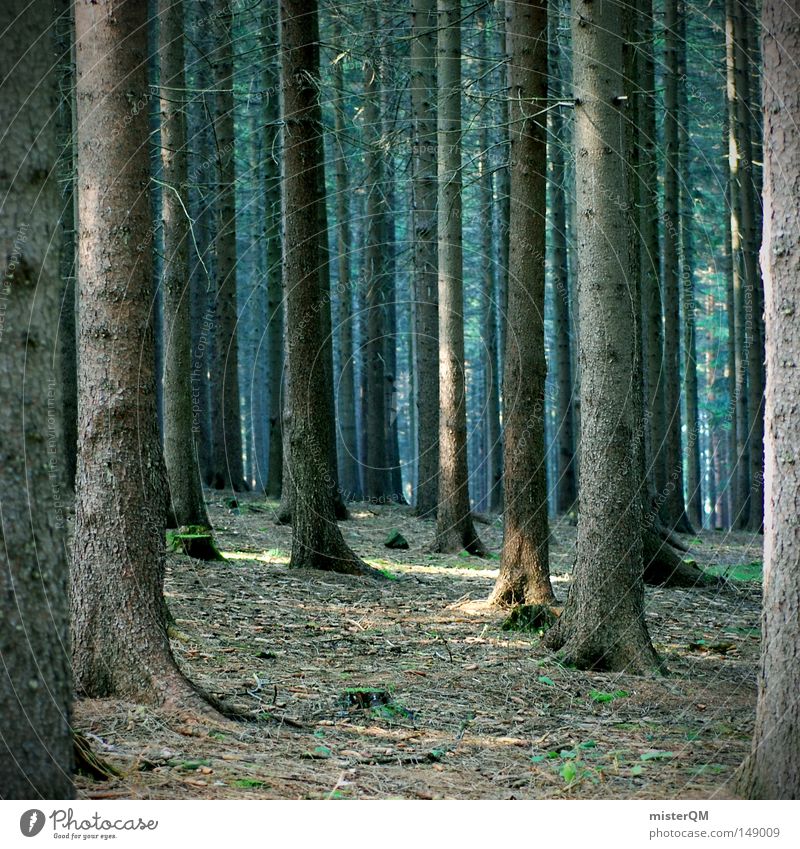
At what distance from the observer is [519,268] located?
9.79m

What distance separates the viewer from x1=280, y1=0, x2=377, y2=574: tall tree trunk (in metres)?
10.8

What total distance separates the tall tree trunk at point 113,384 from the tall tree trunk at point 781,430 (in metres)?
3.44

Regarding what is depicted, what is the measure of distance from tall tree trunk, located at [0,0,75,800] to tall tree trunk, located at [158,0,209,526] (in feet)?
24.9

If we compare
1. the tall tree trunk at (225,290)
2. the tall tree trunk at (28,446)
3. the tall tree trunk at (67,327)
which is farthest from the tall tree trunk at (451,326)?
the tall tree trunk at (28,446)

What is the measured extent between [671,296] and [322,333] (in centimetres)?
804

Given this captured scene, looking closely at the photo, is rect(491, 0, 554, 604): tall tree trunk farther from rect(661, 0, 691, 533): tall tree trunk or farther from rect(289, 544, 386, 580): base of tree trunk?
rect(661, 0, 691, 533): tall tree trunk

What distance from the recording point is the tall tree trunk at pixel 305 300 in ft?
35.3

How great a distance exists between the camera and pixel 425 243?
1603cm

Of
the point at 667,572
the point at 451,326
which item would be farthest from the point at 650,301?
the point at 667,572

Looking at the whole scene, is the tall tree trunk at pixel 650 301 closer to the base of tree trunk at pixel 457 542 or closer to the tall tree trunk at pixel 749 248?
the tall tree trunk at pixel 749 248

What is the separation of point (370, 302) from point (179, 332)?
1244 centimetres

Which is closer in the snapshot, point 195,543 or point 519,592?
point 519,592

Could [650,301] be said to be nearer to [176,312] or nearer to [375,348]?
[176,312]
